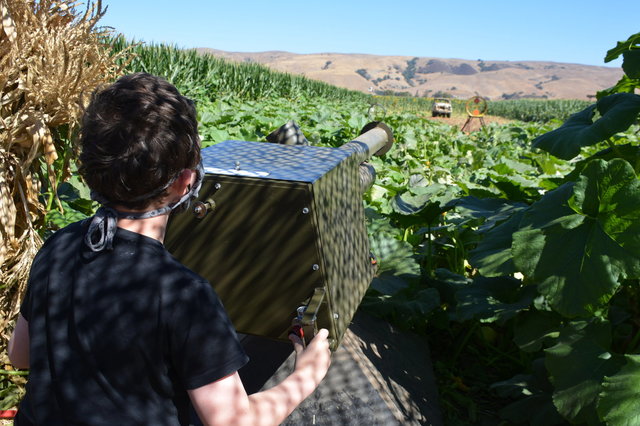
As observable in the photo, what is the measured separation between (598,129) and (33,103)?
73.2 inches

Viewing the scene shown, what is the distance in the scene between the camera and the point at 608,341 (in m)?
1.71

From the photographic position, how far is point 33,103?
189 cm

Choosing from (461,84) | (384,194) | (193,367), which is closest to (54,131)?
(193,367)

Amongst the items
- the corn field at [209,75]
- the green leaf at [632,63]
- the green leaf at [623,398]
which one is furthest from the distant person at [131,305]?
the corn field at [209,75]

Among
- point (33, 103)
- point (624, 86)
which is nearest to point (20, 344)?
point (33, 103)

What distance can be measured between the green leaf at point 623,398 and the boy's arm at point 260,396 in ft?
2.26

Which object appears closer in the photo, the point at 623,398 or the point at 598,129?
the point at 623,398

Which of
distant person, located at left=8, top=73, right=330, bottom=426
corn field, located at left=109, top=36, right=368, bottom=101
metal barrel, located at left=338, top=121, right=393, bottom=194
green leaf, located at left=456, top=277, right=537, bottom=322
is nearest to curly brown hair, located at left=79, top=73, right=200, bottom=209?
distant person, located at left=8, top=73, right=330, bottom=426

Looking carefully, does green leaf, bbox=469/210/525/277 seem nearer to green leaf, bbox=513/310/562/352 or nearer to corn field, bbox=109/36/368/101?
green leaf, bbox=513/310/562/352

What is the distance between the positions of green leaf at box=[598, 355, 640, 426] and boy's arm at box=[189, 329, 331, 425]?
689mm

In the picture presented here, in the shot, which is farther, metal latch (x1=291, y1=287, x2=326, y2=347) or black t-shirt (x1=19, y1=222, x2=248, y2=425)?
metal latch (x1=291, y1=287, x2=326, y2=347)

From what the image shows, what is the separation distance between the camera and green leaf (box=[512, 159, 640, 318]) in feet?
4.85

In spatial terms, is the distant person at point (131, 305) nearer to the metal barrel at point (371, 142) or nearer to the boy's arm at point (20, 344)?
the boy's arm at point (20, 344)

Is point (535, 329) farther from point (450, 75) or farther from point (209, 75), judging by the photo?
point (450, 75)
